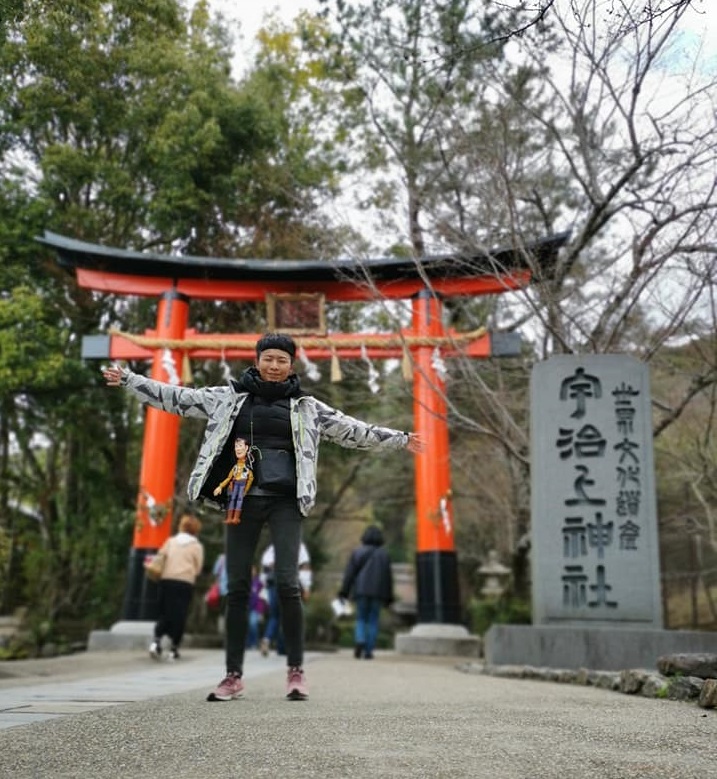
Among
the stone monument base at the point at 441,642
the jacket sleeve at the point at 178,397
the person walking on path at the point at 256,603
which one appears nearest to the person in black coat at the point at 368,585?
the stone monument base at the point at 441,642

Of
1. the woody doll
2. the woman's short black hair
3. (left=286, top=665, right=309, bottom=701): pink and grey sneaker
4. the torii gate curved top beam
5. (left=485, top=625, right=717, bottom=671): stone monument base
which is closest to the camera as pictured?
the woody doll

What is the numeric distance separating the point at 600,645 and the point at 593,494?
4.56 feet

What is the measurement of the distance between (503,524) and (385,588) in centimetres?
620

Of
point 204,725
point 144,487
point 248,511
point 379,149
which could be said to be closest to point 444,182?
point 379,149

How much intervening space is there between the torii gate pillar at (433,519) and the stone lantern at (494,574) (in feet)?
25.9

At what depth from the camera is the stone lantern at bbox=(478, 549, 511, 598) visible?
19250mm

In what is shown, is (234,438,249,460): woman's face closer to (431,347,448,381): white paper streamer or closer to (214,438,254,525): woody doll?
(214,438,254,525): woody doll

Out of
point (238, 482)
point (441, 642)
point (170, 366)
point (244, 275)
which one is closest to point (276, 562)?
point (238, 482)

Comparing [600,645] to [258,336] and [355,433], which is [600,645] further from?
[258,336]

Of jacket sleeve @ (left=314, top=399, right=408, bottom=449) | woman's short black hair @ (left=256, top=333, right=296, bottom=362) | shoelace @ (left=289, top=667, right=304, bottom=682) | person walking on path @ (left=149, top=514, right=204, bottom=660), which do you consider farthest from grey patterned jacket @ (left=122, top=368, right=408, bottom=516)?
person walking on path @ (left=149, top=514, right=204, bottom=660)

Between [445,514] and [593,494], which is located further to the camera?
[445,514]

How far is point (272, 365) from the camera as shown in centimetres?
401

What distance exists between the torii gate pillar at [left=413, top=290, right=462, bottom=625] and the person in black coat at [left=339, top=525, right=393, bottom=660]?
109cm

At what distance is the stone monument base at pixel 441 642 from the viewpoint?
11109mm
